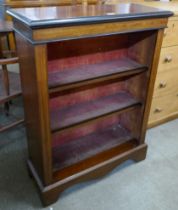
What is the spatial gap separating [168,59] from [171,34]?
192mm

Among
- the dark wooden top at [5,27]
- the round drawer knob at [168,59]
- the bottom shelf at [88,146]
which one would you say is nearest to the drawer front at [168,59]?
the round drawer knob at [168,59]

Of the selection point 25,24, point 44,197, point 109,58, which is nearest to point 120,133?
point 109,58

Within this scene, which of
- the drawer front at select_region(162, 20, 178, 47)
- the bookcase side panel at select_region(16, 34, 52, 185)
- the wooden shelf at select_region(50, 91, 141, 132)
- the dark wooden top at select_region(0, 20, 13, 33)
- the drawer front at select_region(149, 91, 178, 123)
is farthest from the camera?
Answer: the dark wooden top at select_region(0, 20, 13, 33)

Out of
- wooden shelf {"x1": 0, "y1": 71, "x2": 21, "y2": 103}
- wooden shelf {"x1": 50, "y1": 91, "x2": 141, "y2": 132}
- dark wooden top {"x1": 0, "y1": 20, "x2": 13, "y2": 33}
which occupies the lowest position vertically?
wooden shelf {"x1": 0, "y1": 71, "x2": 21, "y2": 103}

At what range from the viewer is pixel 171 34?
1.65 meters

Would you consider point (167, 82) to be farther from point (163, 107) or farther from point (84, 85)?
point (84, 85)

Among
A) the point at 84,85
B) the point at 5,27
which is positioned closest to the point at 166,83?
the point at 84,85

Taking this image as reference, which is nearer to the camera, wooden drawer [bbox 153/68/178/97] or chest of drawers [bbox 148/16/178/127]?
chest of drawers [bbox 148/16/178/127]

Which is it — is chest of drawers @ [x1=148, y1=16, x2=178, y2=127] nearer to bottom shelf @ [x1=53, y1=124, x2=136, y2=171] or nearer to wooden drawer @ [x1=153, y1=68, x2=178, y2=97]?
wooden drawer @ [x1=153, y1=68, x2=178, y2=97]

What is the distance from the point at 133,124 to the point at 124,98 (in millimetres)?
238

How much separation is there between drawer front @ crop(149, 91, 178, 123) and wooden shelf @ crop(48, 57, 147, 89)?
0.65m

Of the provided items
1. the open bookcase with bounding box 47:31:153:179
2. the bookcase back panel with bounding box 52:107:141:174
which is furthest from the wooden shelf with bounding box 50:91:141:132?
the bookcase back panel with bounding box 52:107:141:174

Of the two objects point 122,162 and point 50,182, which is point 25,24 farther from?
point 122,162

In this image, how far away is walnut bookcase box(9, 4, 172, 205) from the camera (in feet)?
3.36
